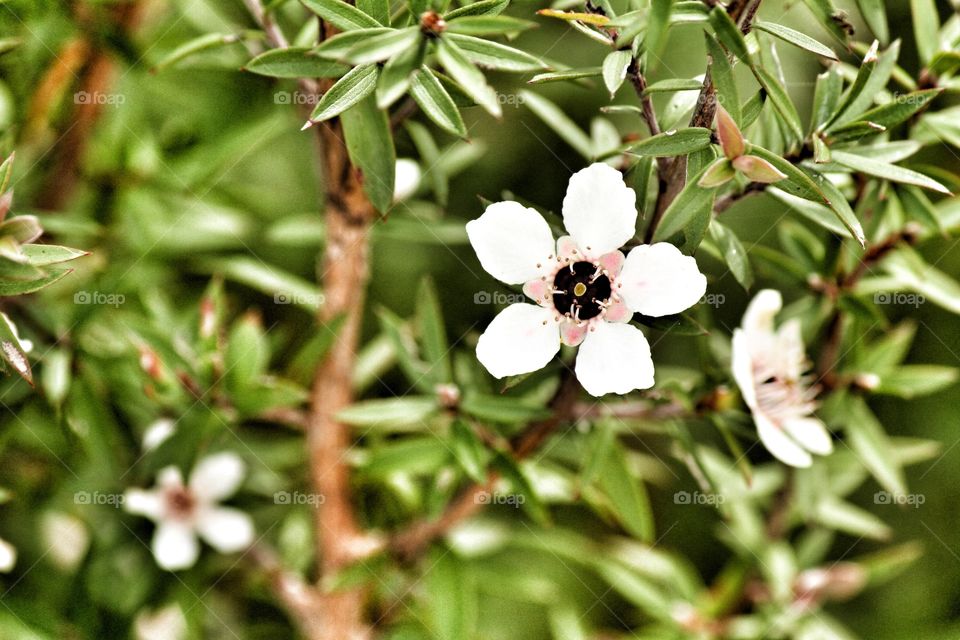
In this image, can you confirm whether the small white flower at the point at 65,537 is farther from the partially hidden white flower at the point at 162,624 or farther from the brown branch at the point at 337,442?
the brown branch at the point at 337,442

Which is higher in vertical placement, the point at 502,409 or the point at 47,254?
the point at 47,254

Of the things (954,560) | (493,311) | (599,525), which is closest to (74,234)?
(493,311)

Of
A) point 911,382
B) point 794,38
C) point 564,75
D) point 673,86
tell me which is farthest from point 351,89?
point 911,382

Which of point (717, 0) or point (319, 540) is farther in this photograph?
point (319, 540)

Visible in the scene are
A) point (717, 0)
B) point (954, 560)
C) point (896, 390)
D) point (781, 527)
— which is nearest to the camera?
point (717, 0)

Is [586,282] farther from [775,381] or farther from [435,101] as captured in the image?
[775,381]

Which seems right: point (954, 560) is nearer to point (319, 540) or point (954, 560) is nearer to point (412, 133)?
point (319, 540)
